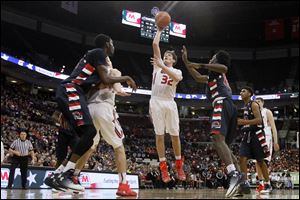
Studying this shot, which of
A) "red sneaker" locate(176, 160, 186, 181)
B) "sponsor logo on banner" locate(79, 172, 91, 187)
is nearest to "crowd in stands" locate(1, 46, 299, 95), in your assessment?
"sponsor logo on banner" locate(79, 172, 91, 187)

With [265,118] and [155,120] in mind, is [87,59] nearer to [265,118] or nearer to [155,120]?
[155,120]

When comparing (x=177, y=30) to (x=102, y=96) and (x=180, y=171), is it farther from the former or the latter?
(x=102, y=96)

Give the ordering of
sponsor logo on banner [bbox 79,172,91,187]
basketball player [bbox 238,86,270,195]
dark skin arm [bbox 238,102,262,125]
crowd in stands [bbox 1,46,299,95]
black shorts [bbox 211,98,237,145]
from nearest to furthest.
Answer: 1. black shorts [bbox 211,98,237,145]
2. dark skin arm [bbox 238,102,262,125]
3. basketball player [bbox 238,86,270,195]
4. sponsor logo on banner [bbox 79,172,91,187]
5. crowd in stands [bbox 1,46,299,95]

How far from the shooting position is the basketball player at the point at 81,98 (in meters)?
4.77

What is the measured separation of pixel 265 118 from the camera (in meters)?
8.55

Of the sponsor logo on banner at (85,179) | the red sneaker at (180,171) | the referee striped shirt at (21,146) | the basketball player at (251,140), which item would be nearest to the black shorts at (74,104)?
the red sneaker at (180,171)

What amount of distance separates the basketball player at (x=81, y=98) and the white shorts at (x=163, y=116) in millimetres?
1633

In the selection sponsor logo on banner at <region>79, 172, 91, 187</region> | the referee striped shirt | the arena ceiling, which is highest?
the arena ceiling

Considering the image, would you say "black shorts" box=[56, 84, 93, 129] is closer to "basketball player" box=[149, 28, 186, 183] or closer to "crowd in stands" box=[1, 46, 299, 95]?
"basketball player" box=[149, 28, 186, 183]

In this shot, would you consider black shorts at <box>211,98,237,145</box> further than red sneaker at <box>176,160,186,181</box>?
No

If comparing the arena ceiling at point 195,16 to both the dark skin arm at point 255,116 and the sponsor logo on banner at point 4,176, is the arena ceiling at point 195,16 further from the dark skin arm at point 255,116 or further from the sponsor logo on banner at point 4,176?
the dark skin arm at point 255,116

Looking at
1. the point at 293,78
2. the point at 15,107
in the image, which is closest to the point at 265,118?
the point at 15,107

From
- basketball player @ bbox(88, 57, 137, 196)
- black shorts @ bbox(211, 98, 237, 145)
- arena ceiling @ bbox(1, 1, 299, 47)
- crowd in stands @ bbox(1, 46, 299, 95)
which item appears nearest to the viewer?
basketball player @ bbox(88, 57, 137, 196)

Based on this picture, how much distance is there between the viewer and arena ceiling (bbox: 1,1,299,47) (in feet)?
102
